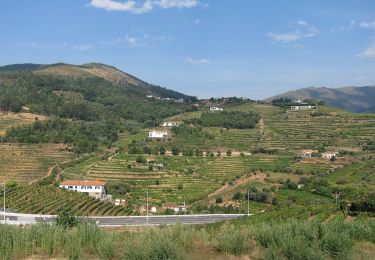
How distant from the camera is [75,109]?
94.3 meters

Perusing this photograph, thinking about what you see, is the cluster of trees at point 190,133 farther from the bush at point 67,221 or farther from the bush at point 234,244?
the bush at point 234,244

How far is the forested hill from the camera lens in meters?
72.3

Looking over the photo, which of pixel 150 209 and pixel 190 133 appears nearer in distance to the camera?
pixel 150 209

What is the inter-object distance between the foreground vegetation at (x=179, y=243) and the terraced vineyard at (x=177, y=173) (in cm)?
3448

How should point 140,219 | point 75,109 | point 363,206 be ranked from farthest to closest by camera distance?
point 75,109 → point 140,219 → point 363,206

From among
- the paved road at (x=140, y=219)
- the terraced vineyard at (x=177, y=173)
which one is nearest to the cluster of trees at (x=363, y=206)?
the paved road at (x=140, y=219)

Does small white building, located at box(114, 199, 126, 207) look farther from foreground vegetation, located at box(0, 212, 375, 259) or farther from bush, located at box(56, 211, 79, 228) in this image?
foreground vegetation, located at box(0, 212, 375, 259)

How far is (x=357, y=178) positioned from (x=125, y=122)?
5697cm

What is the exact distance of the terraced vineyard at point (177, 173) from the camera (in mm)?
48719

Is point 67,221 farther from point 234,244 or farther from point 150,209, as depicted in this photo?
point 150,209

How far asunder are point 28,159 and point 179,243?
52918 millimetres

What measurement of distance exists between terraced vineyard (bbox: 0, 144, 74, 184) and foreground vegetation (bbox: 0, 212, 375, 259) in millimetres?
43912

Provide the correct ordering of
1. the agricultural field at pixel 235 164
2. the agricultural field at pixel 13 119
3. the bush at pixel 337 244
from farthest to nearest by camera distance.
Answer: the agricultural field at pixel 13 119 → the agricultural field at pixel 235 164 → the bush at pixel 337 244

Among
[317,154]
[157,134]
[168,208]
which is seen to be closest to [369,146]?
[317,154]
